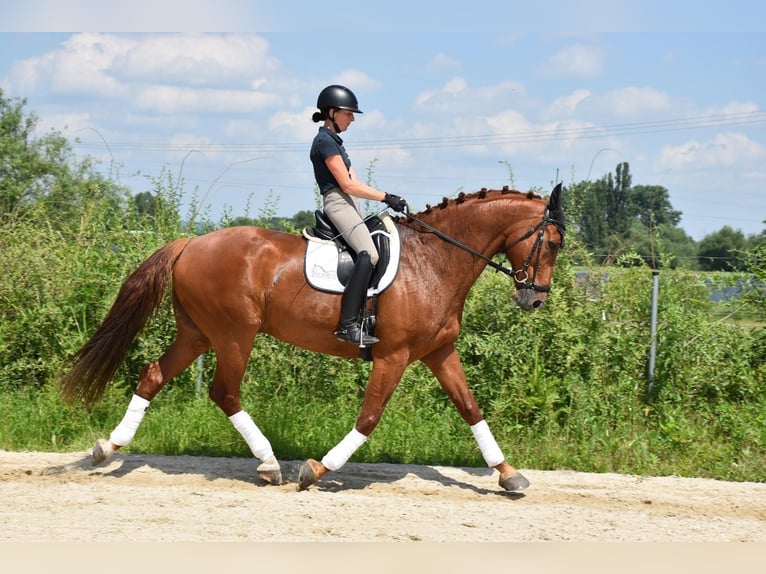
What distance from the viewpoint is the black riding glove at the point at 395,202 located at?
6.09 metres

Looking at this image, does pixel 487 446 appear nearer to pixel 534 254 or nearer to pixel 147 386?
pixel 534 254

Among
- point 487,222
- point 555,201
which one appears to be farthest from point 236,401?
point 555,201

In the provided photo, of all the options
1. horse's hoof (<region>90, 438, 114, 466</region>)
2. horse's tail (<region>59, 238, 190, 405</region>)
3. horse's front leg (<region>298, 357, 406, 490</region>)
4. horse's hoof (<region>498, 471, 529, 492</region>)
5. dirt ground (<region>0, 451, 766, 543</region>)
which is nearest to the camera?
dirt ground (<region>0, 451, 766, 543</region>)

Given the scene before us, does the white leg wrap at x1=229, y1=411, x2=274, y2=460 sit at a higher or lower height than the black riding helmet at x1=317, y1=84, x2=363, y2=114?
lower

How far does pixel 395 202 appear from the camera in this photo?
611cm

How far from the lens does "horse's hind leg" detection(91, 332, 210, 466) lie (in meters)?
6.57

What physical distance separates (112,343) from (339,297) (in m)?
2.05

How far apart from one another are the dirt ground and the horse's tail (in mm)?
669

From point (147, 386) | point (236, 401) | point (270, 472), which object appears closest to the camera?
point (270, 472)

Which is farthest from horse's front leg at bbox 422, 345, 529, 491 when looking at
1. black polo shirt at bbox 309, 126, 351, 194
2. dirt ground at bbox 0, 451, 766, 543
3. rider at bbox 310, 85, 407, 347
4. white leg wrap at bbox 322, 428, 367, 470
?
black polo shirt at bbox 309, 126, 351, 194

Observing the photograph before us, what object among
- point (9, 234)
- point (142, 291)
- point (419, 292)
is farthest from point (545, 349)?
point (9, 234)

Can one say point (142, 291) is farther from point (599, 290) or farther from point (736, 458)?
point (736, 458)

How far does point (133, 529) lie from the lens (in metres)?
Result: 5.09

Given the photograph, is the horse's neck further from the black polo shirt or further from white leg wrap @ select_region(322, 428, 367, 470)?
white leg wrap @ select_region(322, 428, 367, 470)
